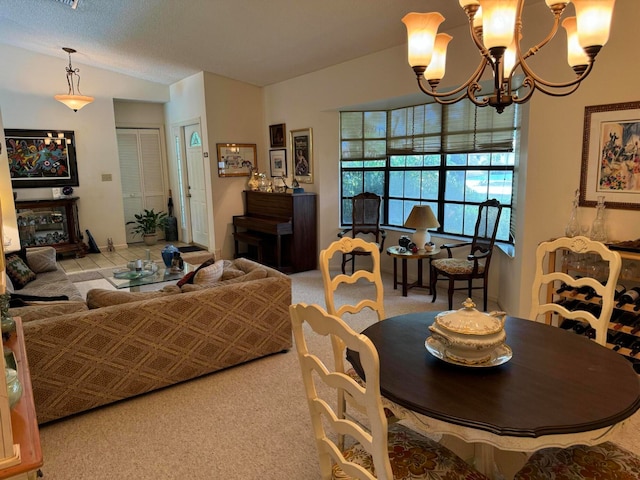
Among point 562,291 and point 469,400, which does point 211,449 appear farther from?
point 562,291

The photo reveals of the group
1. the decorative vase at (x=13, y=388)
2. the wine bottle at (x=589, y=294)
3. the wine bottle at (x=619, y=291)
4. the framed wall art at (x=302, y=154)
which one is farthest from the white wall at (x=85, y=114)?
the wine bottle at (x=619, y=291)

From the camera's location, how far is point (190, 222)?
7.85 metres

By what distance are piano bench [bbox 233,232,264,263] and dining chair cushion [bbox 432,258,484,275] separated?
260 cm

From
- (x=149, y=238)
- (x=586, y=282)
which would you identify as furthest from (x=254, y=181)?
(x=586, y=282)

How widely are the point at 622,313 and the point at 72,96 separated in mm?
6935

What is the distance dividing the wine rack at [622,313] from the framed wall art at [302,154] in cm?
364

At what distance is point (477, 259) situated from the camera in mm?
4047

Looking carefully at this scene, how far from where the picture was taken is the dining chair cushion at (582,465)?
4.58ft

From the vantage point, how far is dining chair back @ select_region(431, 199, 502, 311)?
4066mm

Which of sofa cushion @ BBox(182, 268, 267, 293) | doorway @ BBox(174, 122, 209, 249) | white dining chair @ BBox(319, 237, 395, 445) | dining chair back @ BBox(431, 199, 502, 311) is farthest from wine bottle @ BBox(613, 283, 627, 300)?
doorway @ BBox(174, 122, 209, 249)

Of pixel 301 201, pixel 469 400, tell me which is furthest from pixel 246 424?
pixel 301 201

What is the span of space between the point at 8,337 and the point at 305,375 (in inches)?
56.5

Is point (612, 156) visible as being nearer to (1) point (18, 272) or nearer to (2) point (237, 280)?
(2) point (237, 280)

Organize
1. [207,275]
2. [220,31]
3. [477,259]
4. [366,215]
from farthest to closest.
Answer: [366,215]
[220,31]
[477,259]
[207,275]
